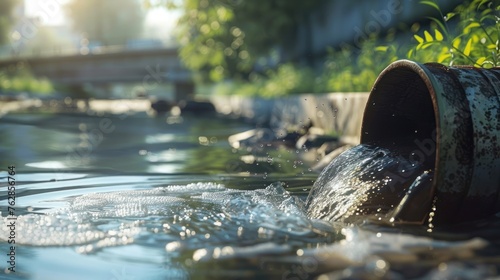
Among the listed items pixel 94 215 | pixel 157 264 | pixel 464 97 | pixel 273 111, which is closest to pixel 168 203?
pixel 94 215

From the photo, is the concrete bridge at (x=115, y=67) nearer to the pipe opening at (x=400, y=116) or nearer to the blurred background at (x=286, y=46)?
the blurred background at (x=286, y=46)

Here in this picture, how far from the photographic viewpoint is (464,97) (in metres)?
3.75

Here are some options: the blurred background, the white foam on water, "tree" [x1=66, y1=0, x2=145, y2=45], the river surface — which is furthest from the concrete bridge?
the white foam on water

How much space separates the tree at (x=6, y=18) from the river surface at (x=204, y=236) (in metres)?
47.0

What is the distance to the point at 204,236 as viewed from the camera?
3.59 metres

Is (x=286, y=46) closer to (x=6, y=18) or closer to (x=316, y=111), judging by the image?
(x=316, y=111)

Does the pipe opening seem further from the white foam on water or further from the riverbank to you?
the riverbank

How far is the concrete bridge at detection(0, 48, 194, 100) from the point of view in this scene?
4606cm

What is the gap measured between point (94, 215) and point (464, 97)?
7.18ft

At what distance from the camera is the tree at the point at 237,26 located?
20312 mm

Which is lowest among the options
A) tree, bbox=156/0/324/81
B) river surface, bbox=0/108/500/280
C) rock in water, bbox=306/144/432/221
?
river surface, bbox=0/108/500/280

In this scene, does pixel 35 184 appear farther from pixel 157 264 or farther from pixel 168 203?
pixel 157 264

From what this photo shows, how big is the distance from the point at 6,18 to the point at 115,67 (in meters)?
9.61

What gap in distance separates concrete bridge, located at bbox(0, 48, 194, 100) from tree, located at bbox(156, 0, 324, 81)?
71.4 ft
